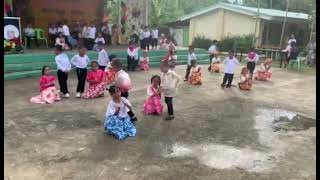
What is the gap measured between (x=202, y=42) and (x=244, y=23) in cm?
307

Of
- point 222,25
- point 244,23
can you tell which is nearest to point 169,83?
point 244,23

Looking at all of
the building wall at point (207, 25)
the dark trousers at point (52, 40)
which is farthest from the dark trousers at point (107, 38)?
the building wall at point (207, 25)

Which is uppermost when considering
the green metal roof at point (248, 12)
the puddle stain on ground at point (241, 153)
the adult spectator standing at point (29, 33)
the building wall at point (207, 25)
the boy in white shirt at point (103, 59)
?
the green metal roof at point (248, 12)

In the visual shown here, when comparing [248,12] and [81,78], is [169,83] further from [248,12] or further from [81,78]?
[248,12]

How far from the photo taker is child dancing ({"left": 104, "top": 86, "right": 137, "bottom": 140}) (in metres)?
6.10

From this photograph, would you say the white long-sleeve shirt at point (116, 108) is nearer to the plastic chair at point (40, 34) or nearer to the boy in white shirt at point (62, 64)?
the boy in white shirt at point (62, 64)

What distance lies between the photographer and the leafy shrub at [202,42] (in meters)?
26.3

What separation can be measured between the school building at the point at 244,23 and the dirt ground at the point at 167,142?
52.9 feet

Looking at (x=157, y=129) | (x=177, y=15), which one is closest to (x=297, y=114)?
(x=157, y=129)

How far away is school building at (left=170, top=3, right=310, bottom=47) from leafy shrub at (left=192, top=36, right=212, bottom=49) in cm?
60

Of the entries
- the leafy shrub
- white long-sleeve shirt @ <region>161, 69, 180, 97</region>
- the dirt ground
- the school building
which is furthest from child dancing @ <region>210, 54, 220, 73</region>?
the leafy shrub

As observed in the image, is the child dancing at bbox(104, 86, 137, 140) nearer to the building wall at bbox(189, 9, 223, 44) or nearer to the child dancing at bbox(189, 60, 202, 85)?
the child dancing at bbox(189, 60, 202, 85)
